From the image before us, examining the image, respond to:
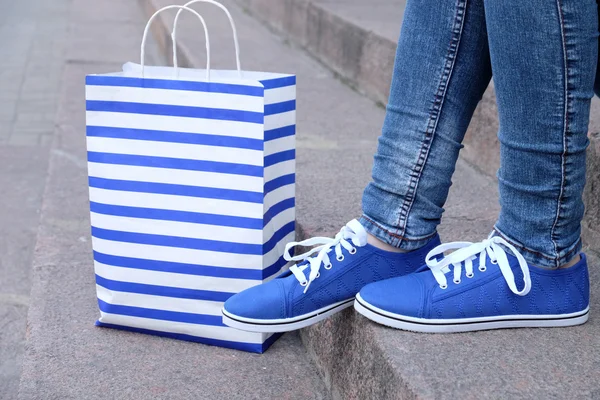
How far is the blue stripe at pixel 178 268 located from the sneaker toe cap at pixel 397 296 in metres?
0.28

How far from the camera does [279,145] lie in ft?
4.67

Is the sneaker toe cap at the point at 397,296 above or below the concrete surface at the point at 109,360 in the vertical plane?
above

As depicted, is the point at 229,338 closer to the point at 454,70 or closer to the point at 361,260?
the point at 361,260

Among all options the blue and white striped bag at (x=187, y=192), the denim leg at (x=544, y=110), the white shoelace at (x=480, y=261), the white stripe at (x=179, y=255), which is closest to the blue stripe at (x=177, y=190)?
the blue and white striped bag at (x=187, y=192)

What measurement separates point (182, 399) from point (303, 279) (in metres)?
0.30

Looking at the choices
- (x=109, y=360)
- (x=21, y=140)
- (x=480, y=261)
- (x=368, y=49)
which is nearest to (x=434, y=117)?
(x=480, y=261)

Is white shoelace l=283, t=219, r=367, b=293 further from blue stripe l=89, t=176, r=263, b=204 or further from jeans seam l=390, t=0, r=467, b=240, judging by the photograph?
blue stripe l=89, t=176, r=263, b=204

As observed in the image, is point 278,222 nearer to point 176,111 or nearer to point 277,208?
point 277,208

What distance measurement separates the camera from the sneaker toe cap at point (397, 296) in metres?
1.16

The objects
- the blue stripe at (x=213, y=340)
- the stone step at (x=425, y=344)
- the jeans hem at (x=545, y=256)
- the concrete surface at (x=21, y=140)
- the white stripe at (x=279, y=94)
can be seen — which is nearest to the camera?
the stone step at (x=425, y=344)

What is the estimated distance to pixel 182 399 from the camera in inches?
51.7

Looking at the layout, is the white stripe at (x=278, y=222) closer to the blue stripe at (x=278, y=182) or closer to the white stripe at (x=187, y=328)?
the blue stripe at (x=278, y=182)

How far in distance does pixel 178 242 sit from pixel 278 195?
0.20m

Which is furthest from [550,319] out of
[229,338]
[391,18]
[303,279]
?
[391,18]
